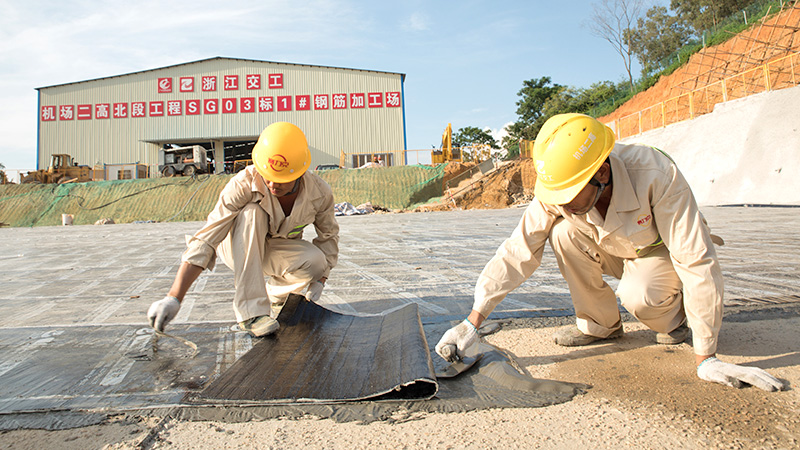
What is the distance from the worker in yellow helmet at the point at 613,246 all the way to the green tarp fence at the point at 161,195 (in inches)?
→ 658

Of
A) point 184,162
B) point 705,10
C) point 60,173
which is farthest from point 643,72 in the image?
point 60,173

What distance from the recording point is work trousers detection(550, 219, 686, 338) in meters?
1.80

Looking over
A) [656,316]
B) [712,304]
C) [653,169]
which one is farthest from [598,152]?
[656,316]

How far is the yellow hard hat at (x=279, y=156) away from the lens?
2264 mm

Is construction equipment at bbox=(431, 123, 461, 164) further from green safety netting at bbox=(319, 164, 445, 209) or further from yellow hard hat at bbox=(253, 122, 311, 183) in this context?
yellow hard hat at bbox=(253, 122, 311, 183)

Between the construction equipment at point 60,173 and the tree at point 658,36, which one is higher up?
the tree at point 658,36

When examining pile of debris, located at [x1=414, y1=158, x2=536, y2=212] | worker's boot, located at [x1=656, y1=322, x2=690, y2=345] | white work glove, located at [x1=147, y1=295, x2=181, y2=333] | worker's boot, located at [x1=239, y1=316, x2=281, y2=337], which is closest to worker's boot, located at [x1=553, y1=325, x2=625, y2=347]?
worker's boot, located at [x1=656, y1=322, x2=690, y2=345]

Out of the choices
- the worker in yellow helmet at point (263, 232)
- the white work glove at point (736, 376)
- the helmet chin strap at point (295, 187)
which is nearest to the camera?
the white work glove at point (736, 376)

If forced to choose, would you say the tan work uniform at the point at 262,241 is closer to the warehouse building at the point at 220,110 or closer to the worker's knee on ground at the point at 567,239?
the worker's knee on ground at the point at 567,239

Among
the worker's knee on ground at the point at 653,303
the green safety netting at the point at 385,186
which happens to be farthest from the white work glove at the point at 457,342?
the green safety netting at the point at 385,186

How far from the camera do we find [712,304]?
1.51 meters

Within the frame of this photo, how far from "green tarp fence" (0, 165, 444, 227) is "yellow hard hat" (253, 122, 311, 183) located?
53.4 feet

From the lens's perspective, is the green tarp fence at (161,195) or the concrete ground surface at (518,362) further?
the green tarp fence at (161,195)

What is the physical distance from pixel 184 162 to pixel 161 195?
2908 mm
